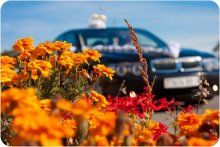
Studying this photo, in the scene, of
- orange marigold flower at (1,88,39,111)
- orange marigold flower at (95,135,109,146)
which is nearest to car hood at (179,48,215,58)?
orange marigold flower at (95,135,109,146)

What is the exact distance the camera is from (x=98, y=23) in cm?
977

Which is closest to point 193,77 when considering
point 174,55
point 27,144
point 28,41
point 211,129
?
point 174,55

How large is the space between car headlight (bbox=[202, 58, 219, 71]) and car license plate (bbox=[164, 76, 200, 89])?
0.41 meters

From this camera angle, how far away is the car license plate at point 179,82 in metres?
6.87

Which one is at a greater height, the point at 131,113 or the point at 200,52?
the point at 200,52

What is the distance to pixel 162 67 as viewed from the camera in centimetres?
698

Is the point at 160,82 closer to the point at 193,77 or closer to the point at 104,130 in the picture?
the point at 193,77

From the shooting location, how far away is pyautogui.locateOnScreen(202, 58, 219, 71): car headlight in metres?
7.32

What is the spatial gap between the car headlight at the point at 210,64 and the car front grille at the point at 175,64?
0.40 ft

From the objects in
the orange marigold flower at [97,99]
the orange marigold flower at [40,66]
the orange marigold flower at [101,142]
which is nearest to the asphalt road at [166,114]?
the orange marigold flower at [40,66]

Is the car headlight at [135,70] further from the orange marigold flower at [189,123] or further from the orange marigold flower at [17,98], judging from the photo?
the orange marigold flower at [17,98]

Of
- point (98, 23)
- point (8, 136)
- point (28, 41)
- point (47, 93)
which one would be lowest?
point (8, 136)

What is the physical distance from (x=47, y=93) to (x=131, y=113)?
406 mm

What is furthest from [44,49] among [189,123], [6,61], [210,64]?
[210,64]
